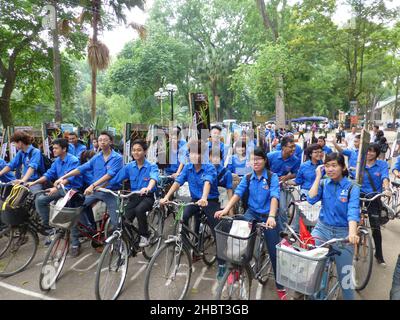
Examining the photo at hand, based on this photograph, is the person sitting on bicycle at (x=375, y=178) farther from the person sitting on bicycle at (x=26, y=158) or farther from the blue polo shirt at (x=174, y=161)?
the person sitting on bicycle at (x=26, y=158)

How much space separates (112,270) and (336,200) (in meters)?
2.62

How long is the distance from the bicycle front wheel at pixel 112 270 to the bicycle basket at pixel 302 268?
1.97 metres

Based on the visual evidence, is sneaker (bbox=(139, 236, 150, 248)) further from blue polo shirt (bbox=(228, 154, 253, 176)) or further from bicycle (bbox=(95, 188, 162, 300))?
blue polo shirt (bbox=(228, 154, 253, 176))

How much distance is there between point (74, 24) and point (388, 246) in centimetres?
1477

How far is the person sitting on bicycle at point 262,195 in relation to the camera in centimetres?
381

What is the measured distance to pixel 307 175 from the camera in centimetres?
539

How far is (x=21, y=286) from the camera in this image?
4367 millimetres

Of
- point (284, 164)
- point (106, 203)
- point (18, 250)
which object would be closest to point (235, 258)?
point (106, 203)

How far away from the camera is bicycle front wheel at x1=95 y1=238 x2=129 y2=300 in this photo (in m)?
3.82

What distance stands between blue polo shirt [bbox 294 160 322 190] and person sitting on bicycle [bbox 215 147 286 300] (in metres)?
1.66

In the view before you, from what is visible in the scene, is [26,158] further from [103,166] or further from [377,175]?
[377,175]

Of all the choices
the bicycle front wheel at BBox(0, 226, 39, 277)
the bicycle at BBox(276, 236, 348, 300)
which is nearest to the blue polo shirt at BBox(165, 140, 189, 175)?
the bicycle front wheel at BBox(0, 226, 39, 277)

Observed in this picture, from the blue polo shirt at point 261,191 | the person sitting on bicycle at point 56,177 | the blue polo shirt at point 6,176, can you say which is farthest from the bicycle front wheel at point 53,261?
the blue polo shirt at point 6,176

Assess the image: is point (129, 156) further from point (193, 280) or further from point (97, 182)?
point (193, 280)
